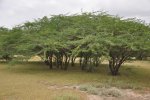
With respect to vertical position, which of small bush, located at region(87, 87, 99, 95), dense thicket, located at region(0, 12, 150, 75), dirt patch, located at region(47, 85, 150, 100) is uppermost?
dense thicket, located at region(0, 12, 150, 75)

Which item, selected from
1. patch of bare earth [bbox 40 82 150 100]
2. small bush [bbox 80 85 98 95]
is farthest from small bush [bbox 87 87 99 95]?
patch of bare earth [bbox 40 82 150 100]

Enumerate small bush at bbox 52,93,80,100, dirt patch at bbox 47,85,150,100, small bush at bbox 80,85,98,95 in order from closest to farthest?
small bush at bbox 52,93,80,100
dirt patch at bbox 47,85,150,100
small bush at bbox 80,85,98,95

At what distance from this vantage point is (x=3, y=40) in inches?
1077

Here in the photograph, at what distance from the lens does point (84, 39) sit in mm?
22172

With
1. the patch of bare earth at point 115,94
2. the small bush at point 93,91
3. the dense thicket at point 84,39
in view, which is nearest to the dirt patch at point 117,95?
the patch of bare earth at point 115,94

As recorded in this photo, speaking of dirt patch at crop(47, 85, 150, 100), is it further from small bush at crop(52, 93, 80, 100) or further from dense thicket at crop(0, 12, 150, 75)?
dense thicket at crop(0, 12, 150, 75)

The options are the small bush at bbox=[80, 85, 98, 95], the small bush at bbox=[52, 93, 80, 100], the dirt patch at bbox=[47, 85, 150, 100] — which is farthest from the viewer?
the small bush at bbox=[80, 85, 98, 95]

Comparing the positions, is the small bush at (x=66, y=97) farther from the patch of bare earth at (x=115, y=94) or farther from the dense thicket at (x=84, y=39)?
the dense thicket at (x=84, y=39)

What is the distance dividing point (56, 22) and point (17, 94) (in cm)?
1299

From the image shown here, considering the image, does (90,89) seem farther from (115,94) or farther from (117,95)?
(117,95)

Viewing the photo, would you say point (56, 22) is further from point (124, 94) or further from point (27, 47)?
point (124, 94)

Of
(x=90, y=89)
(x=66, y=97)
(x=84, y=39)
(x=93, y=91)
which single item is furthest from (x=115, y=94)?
(x=84, y=39)

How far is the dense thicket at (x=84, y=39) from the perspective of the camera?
71.7 feet

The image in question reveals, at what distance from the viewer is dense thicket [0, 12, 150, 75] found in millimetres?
21859
